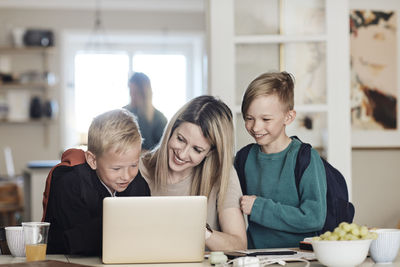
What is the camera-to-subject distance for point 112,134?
2.07 m

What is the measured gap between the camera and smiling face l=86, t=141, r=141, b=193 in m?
2.06

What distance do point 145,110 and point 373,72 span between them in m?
1.45

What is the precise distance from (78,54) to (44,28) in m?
0.56

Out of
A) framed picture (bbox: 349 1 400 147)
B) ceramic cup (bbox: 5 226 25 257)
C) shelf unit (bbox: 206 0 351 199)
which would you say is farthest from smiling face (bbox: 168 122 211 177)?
framed picture (bbox: 349 1 400 147)

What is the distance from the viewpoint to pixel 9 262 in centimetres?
183

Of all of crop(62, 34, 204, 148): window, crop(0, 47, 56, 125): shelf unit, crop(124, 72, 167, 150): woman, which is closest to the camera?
crop(124, 72, 167, 150): woman

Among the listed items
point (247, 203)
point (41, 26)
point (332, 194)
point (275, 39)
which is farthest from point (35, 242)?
point (41, 26)

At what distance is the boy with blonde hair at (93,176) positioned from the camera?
2053 mm

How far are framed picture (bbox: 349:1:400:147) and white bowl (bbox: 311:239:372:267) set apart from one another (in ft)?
→ 7.56

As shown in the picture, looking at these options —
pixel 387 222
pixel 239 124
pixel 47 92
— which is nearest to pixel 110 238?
pixel 239 124

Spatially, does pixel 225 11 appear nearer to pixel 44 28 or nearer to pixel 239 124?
pixel 239 124

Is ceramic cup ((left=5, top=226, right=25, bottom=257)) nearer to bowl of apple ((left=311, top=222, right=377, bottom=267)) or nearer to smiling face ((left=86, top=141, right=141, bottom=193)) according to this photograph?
smiling face ((left=86, top=141, right=141, bottom=193))


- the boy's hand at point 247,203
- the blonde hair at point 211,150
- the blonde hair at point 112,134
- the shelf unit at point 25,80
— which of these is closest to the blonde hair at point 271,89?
the blonde hair at point 211,150

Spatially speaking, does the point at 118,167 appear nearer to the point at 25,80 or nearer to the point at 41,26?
the point at 25,80
